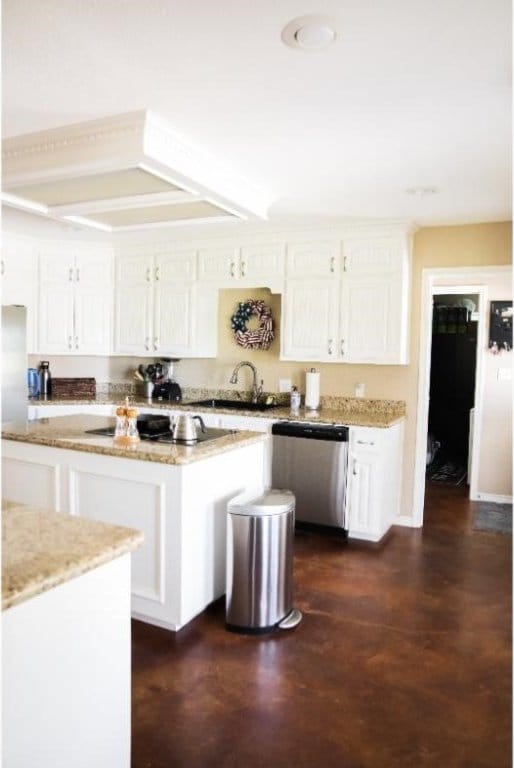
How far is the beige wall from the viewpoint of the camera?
4.31 metres

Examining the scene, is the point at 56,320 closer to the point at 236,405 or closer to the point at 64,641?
the point at 236,405

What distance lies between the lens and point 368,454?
13.2 feet

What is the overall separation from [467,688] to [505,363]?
3.47m

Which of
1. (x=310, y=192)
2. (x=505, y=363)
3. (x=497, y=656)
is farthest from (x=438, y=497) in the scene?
(x=310, y=192)

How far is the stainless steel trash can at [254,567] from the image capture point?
2.74 m

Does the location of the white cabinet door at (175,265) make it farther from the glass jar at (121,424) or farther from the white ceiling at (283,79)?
the glass jar at (121,424)

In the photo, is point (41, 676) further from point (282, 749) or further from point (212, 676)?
point (212, 676)

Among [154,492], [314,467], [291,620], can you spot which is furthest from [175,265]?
[291,620]

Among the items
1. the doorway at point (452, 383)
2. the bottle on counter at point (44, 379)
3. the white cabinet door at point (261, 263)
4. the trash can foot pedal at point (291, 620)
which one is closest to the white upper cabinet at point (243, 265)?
the white cabinet door at point (261, 263)

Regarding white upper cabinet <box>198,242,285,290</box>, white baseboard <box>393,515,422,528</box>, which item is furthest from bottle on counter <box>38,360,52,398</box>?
white baseboard <box>393,515,422,528</box>

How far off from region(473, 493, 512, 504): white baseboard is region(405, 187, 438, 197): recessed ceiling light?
9.82 ft

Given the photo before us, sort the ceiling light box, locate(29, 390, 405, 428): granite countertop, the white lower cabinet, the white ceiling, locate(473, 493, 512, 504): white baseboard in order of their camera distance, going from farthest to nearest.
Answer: locate(473, 493, 512, 504): white baseboard → locate(29, 390, 405, 428): granite countertop → the white lower cabinet → the ceiling light box → the white ceiling

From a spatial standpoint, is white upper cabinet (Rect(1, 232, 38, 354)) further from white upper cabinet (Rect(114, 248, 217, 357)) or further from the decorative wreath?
the decorative wreath

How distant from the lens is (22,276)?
5109 mm
